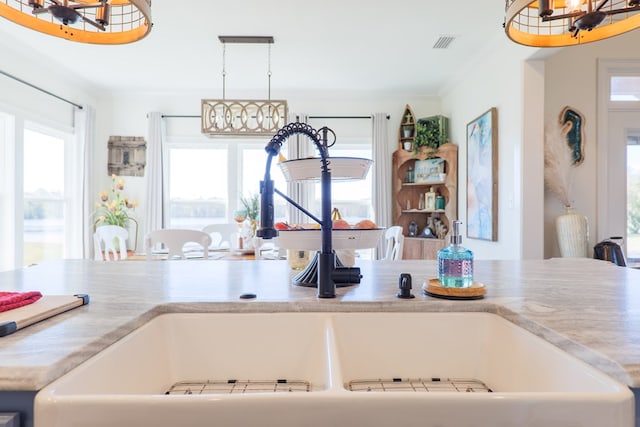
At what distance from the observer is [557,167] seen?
2.86 m

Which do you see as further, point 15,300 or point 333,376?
point 15,300

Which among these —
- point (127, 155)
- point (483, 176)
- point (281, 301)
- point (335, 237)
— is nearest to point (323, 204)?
point (335, 237)

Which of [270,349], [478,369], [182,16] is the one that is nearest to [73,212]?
[182,16]

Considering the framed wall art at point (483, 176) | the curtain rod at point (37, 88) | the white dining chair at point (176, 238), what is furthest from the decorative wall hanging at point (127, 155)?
the framed wall art at point (483, 176)

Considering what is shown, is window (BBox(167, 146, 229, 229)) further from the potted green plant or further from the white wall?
the white wall

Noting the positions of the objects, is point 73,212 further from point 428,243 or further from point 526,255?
point 526,255

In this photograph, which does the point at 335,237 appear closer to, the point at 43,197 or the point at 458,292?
the point at 458,292

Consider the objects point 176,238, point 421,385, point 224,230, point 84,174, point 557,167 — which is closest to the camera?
point 421,385

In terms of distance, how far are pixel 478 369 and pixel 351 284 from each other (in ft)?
1.23

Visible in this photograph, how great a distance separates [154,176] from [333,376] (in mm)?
4564

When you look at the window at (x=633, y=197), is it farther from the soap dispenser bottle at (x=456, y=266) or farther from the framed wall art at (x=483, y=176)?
the soap dispenser bottle at (x=456, y=266)

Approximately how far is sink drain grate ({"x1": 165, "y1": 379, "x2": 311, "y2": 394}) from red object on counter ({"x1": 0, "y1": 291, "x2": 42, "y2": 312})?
353 millimetres

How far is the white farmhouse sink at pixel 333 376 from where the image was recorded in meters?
0.46

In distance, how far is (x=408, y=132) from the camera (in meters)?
4.52
